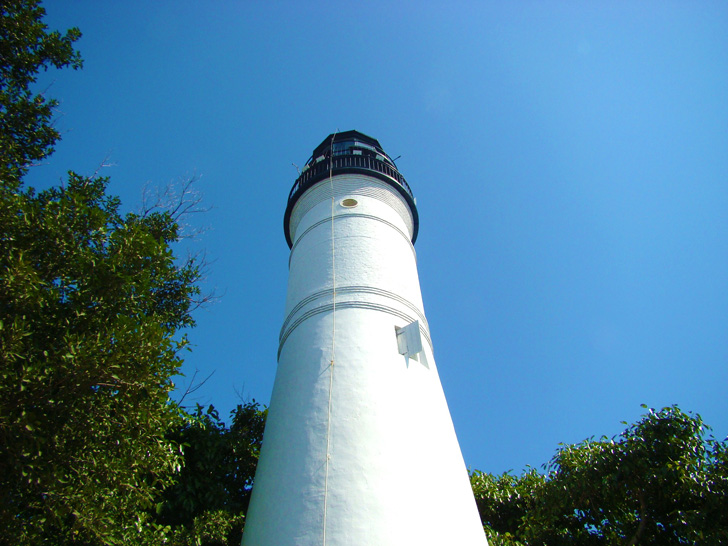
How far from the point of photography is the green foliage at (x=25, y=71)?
390 inches

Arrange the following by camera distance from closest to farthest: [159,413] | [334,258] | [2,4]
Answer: [159,413] → [2,4] → [334,258]

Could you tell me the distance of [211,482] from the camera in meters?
9.74

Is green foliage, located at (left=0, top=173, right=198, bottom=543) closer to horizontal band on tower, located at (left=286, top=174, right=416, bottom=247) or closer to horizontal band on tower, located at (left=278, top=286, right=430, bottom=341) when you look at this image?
horizontal band on tower, located at (left=278, top=286, right=430, bottom=341)

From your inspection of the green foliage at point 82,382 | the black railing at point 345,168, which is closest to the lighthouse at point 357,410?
the black railing at point 345,168

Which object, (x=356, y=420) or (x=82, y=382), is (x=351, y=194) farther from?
(x=82, y=382)

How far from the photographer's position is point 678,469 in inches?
332

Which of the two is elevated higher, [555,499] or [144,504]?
[555,499]

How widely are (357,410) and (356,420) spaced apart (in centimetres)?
19

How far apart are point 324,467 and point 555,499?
18.9 feet

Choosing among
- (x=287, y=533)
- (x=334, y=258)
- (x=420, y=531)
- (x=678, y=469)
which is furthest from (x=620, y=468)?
(x=334, y=258)

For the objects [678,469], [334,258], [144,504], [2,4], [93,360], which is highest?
[2,4]

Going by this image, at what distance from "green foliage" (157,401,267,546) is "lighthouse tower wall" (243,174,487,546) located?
134 cm

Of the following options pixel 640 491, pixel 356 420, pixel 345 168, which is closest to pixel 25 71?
pixel 345 168

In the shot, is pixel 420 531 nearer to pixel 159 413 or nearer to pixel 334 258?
pixel 159 413
